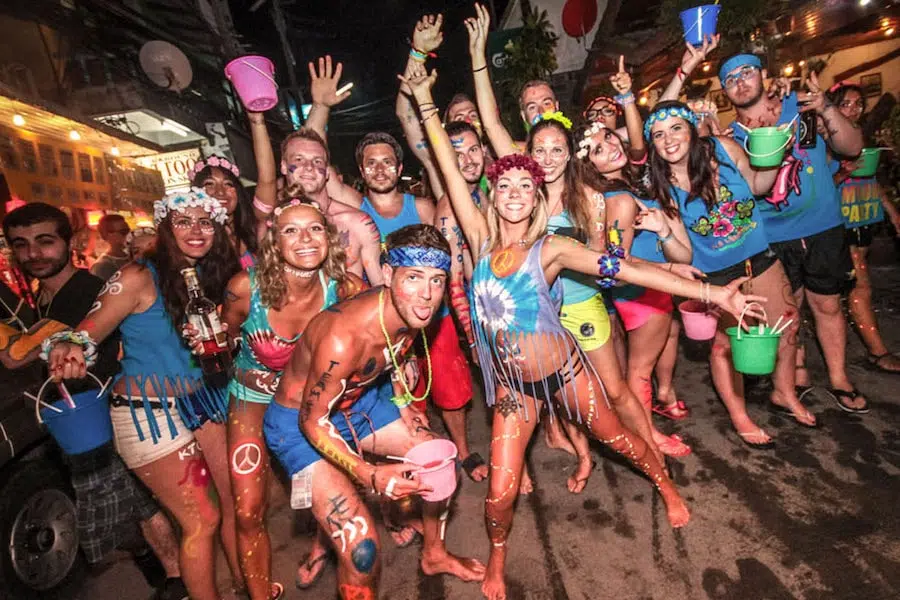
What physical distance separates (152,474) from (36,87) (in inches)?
337

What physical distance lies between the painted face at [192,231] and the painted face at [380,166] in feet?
4.50

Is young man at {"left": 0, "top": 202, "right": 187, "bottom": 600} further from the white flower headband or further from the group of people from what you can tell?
the white flower headband

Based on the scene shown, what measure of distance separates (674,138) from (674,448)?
227 cm

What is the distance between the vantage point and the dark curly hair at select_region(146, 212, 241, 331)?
247 cm

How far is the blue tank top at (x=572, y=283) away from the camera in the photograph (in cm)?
276

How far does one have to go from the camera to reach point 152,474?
2.40 m

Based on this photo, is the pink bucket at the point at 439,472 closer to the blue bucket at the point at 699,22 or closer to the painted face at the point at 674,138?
the painted face at the point at 674,138

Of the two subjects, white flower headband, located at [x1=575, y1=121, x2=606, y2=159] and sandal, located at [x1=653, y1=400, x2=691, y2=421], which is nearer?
white flower headband, located at [x1=575, y1=121, x2=606, y2=159]

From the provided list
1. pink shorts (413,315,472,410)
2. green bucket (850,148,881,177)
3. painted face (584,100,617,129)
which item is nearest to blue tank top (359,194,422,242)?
pink shorts (413,315,472,410)

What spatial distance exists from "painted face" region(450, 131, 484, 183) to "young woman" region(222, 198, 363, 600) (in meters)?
1.43

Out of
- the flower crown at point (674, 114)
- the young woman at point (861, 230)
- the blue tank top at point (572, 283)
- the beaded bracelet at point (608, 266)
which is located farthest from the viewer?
the young woman at point (861, 230)

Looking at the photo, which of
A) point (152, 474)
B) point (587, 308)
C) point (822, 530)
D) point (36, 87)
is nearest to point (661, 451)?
point (822, 530)

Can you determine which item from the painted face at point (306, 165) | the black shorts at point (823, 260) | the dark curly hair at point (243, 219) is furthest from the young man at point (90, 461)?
the black shorts at point (823, 260)

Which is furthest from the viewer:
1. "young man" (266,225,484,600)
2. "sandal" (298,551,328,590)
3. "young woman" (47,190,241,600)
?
"sandal" (298,551,328,590)
